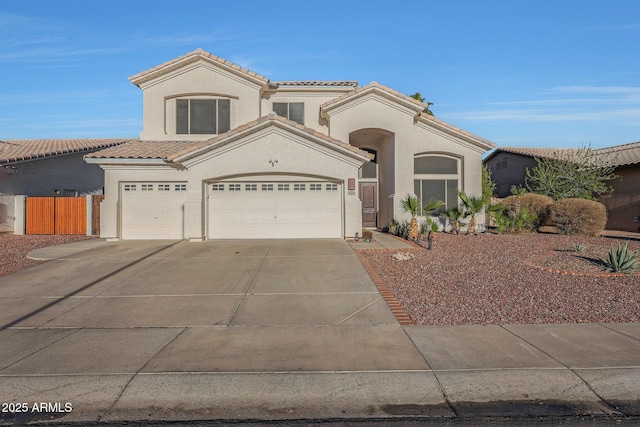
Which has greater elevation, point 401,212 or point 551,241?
point 401,212

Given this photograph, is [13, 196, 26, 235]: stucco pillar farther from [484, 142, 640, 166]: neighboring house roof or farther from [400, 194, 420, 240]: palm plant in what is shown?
[484, 142, 640, 166]: neighboring house roof

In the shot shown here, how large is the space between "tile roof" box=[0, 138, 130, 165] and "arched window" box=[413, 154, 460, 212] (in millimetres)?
18114

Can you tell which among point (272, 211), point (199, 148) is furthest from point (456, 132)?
point (199, 148)

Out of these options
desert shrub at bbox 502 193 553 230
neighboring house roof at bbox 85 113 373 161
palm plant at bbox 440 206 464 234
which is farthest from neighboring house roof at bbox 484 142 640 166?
neighboring house roof at bbox 85 113 373 161

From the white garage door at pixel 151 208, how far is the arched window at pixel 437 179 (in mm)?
10302

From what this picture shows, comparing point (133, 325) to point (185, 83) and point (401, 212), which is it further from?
point (185, 83)

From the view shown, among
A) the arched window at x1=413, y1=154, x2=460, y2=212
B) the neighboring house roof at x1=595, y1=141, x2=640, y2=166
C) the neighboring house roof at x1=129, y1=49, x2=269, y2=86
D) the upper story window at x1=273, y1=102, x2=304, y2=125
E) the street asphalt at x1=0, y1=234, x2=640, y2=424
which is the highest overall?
the neighboring house roof at x1=129, y1=49, x2=269, y2=86

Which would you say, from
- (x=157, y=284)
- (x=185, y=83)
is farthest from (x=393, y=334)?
(x=185, y=83)

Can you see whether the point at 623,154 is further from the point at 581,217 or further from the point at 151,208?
the point at 151,208

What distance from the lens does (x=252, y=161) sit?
15.8m

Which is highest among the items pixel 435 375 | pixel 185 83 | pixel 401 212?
pixel 185 83

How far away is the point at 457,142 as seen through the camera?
63.1 ft

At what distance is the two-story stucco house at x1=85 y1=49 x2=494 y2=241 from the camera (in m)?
15.8

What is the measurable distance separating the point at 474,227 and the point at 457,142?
13.3ft
